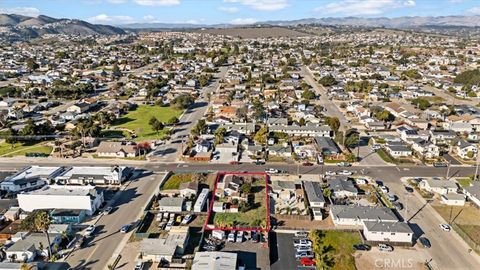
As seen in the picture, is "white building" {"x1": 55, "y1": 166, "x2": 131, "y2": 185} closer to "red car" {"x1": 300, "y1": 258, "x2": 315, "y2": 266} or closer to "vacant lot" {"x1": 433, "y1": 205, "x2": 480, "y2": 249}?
"red car" {"x1": 300, "y1": 258, "x2": 315, "y2": 266}

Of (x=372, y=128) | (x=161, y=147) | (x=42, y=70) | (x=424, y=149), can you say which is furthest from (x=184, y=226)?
(x=42, y=70)

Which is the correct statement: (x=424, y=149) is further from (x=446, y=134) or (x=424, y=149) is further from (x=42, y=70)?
(x=42, y=70)

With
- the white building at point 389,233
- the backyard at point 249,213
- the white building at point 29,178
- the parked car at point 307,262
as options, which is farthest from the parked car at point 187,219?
the white building at point 29,178

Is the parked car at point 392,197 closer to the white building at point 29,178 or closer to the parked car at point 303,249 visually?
the parked car at point 303,249

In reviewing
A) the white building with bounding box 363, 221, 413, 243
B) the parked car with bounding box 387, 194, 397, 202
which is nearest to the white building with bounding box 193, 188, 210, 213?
the white building with bounding box 363, 221, 413, 243

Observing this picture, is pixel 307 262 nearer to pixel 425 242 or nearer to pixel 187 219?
pixel 425 242

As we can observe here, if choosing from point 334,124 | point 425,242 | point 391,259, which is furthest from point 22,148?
point 425,242
